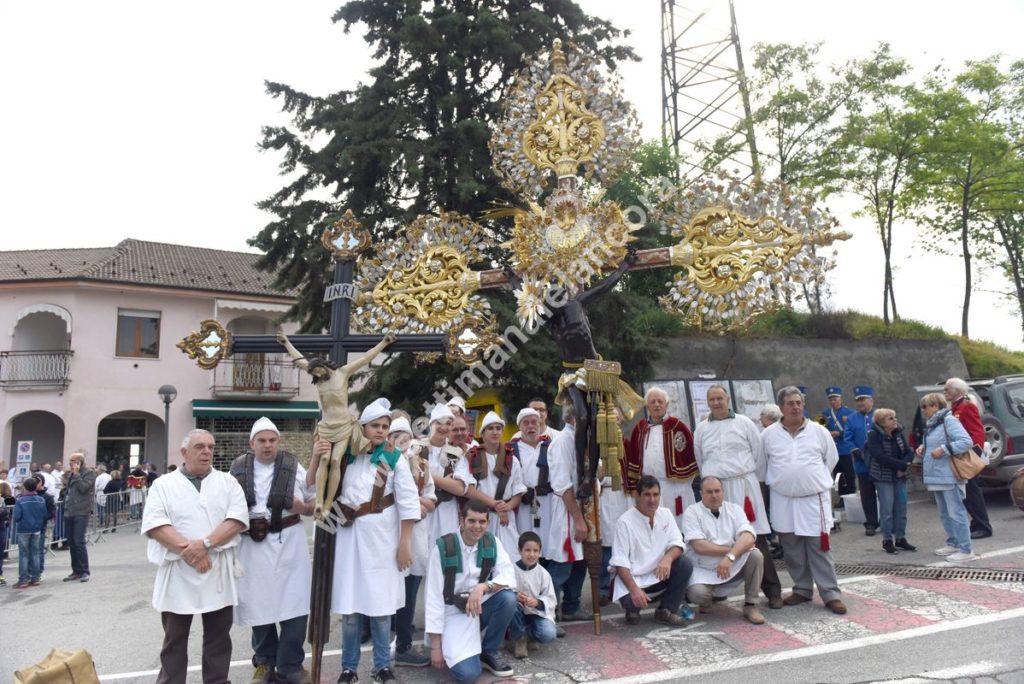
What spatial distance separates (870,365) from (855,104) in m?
6.27

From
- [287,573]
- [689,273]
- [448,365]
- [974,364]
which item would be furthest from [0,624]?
[974,364]

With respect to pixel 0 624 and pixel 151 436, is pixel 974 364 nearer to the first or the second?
pixel 0 624

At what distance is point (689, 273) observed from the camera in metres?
6.24

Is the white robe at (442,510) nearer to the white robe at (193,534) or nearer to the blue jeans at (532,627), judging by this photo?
the blue jeans at (532,627)

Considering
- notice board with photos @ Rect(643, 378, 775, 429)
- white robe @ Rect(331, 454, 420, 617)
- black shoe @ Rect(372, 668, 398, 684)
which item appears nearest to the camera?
black shoe @ Rect(372, 668, 398, 684)

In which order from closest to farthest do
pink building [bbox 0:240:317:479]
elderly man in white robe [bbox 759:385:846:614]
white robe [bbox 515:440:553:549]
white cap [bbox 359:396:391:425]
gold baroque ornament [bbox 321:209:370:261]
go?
white cap [bbox 359:396:391:425]
gold baroque ornament [bbox 321:209:370:261]
elderly man in white robe [bbox 759:385:846:614]
white robe [bbox 515:440:553:549]
pink building [bbox 0:240:317:479]

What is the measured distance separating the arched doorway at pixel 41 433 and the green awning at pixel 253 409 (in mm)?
4171

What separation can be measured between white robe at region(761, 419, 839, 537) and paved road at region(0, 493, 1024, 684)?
688 mm

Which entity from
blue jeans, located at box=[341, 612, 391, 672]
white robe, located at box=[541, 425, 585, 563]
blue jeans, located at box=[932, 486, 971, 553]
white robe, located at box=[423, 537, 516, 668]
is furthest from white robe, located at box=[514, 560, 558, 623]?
blue jeans, located at box=[932, 486, 971, 553]

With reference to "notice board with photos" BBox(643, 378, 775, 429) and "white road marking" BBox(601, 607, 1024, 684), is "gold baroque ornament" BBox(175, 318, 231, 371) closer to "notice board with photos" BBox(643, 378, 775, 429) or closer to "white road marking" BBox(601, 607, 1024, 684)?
"white road marking" BBox(601, 607, 1024, 684)

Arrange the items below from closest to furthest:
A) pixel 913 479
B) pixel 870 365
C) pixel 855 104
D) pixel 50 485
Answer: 1. pixel 913 479
2. pixel 50 485
3. pixel 870 365
4. pixel 855 104

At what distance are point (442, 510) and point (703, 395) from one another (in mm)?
6077

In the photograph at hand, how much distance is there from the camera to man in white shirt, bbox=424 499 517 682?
491 cm

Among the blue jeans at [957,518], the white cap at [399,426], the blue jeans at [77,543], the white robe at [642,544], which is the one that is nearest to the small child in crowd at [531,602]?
the white robe at [642,544]
